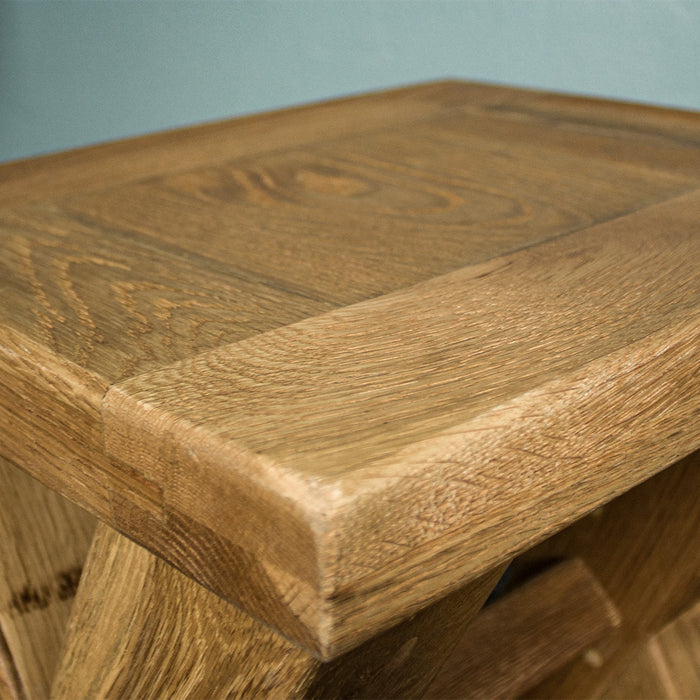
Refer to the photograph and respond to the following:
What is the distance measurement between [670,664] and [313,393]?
0.54 m

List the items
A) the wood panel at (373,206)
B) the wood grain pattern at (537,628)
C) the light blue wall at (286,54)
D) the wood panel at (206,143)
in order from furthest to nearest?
1. the light blue wall at (286,54)
2. the wood grain pattern at (537,628)
3. the wood panel at (206,143)
4. the wood panel at (373,206)

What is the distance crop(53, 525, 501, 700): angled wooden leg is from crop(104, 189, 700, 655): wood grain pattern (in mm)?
67

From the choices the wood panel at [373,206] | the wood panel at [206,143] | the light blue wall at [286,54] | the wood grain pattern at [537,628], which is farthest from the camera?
the light blue wall at [286,54]

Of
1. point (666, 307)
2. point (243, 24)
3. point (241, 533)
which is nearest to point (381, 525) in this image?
point (241, 533)

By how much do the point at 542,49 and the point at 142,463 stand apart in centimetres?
85

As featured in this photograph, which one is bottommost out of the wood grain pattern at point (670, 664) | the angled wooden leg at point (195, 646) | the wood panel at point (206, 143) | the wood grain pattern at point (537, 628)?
the wood grain pattern at point (670, 664)

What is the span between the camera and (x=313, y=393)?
24cm

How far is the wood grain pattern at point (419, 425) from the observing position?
0.20 m

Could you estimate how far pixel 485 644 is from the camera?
622mm

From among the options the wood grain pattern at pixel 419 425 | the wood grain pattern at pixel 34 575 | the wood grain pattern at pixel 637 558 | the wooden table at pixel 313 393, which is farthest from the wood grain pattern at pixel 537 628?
the wood grain pattern at pixel 419 425

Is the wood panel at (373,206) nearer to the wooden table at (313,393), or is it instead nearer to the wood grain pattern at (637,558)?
the wooden table at (313,393)

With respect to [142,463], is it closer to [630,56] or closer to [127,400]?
[127,400]

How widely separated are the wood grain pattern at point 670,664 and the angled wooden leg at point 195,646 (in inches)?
14.8

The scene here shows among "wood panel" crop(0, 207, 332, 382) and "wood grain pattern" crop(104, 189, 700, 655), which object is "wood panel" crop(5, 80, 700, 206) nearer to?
"wood panel" crop(0, 207, 332, 382)
